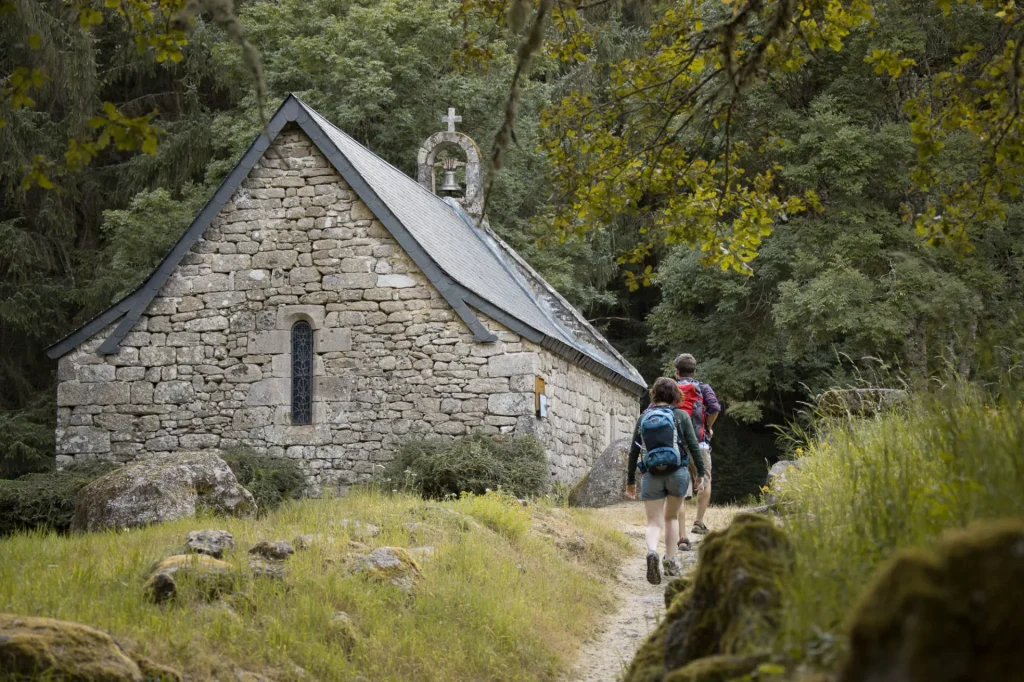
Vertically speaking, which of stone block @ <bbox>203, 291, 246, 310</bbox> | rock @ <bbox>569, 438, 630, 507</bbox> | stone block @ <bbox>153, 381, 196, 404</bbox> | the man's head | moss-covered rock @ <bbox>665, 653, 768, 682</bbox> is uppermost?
stone block @ <bbox>203, 291, 246, 310</bbox>

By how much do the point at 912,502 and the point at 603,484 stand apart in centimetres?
1260

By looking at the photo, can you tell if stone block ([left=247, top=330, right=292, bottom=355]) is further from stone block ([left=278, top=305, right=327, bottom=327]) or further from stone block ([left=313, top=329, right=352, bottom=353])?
stone block ([left=313, top=329, right=352, bottom=353])

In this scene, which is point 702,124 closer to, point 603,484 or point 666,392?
point 666,392

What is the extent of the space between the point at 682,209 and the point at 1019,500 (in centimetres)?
458

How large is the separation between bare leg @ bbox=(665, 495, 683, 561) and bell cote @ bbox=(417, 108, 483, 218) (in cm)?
1328

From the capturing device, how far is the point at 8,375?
2714 centimetres

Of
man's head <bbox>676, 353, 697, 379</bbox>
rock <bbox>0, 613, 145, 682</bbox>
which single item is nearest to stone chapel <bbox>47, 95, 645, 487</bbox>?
man's head <bbox>676, 353, 697, 379</bbox>

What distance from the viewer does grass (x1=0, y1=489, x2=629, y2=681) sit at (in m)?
6.19

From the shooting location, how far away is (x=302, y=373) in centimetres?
1630

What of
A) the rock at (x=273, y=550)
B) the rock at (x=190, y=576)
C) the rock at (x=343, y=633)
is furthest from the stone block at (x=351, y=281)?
the rock at (x=343, y=633)

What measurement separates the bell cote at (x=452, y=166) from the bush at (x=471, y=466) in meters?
7.90

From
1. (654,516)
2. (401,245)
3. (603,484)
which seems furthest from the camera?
(603,484)

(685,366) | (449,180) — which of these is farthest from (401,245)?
(449,180)

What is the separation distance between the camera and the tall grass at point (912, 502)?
374 cm
